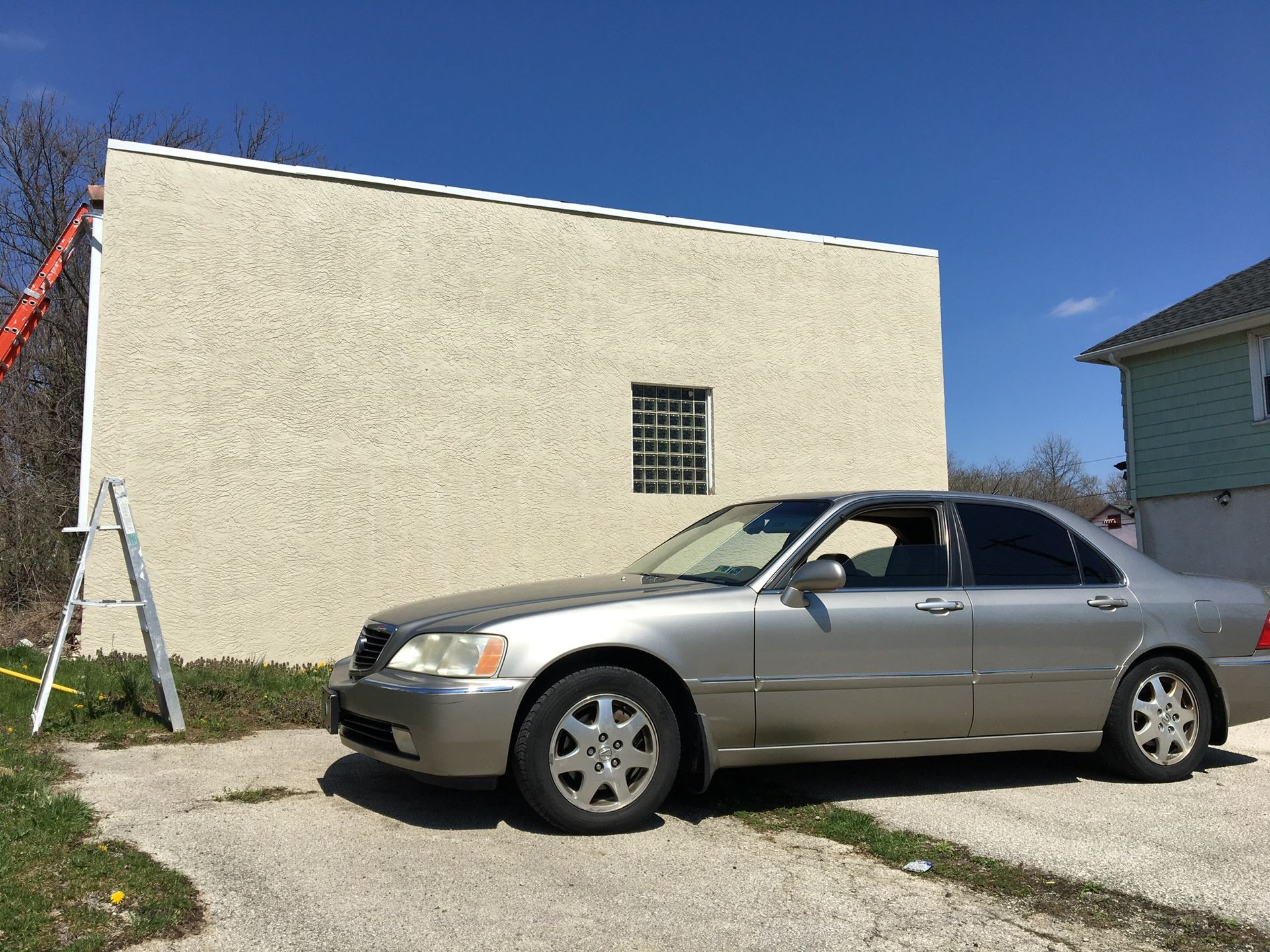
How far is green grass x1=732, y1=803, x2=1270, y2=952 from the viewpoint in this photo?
3.49m

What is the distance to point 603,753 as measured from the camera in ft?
14.8

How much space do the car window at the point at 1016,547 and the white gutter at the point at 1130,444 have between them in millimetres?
13370

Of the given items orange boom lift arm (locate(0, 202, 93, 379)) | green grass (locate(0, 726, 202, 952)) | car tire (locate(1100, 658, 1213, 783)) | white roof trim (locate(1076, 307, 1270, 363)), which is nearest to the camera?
green grass (locate(0, 726, 202, 952))

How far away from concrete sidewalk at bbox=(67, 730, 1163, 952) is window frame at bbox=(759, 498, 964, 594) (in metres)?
1.21

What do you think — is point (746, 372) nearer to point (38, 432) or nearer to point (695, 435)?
point (695, 435)

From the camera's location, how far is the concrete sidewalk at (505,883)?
338 centimetres

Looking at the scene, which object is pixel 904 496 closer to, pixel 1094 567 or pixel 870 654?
pixel 870 654

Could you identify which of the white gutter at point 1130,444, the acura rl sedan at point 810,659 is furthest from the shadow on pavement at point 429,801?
the white gutter at point 1130,444

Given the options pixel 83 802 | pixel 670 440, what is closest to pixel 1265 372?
pixel 670 440

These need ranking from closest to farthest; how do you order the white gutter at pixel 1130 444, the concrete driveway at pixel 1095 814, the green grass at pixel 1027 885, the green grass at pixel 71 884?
the green grass at pixel 71 884, the green grass at pixel 1027 885, the concrete driveway at pixel 1095 814, the white gutter at pixel 1130 444

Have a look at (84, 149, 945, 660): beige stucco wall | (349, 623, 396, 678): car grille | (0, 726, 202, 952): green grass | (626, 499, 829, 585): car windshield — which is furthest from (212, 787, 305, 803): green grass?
(84, 149, 945, 660): beige stucco wall

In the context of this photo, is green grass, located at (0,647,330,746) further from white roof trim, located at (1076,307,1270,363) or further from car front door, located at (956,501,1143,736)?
white roof trim, located at (1076,307,1270,363)

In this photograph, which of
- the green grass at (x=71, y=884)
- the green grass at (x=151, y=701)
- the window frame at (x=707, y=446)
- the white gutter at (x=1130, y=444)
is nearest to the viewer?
the green grass at (x=71, y=884)

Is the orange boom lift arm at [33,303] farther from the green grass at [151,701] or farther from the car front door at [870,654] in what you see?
the car front door at [870,654]
